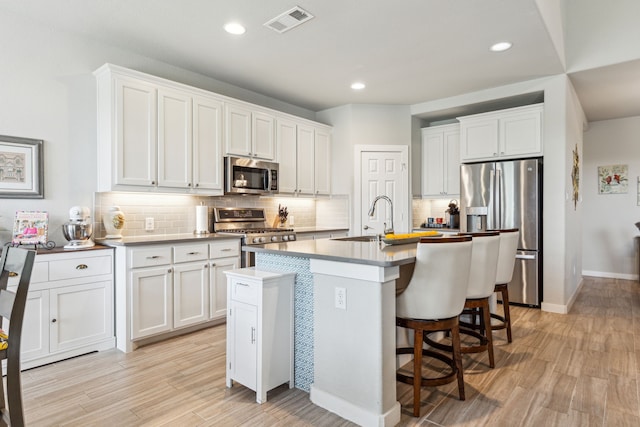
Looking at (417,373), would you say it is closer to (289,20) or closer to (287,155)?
(289,20)

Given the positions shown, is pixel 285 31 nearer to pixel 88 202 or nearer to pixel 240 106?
pixel 240 106

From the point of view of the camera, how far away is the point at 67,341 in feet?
9.25

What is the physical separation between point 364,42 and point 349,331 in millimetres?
2609

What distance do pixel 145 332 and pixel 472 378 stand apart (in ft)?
8.56

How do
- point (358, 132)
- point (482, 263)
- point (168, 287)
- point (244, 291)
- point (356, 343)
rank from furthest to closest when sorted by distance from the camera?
point (358, 132), point (168, 287), point (482, 263), point (244, 291), point (356, 343)

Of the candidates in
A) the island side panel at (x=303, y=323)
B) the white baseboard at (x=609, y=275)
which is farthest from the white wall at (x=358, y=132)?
the white baseboard at (x=609, y=275)

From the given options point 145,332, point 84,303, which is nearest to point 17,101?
point 84,303

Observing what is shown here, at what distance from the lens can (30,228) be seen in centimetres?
288

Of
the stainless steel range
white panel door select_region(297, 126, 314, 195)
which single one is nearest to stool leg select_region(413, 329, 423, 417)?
the stainless steel range

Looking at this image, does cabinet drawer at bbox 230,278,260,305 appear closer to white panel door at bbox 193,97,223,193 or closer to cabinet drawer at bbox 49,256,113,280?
cabinet drawer at bbox 49,256,113,280

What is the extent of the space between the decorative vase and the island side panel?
6.13 ft

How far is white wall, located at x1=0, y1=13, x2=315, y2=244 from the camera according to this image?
2916mm

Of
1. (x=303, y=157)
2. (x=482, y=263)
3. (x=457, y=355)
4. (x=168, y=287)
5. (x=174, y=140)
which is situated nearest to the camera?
(x=457, y=355)

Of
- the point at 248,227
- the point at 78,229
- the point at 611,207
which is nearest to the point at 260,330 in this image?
the point at 78,229
